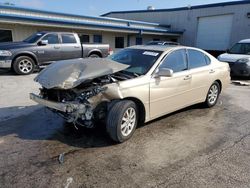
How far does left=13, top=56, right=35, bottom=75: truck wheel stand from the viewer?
1001cm

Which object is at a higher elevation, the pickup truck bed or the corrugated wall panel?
the corrugated wall panel

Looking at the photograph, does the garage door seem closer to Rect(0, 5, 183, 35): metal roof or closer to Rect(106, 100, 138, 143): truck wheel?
Rect(0, 5, 183, 35): metal roof

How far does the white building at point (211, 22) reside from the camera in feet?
68.7

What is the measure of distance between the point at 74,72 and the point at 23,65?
23.9 feet

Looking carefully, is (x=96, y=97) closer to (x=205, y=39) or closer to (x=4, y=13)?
(x=4, y=13)

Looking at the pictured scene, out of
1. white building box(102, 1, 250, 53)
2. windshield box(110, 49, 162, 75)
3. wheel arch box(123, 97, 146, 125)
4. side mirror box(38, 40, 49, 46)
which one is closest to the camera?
wheel arch box(123, 97, 146, 125)

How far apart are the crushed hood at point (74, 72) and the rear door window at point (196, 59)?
1.83 meters

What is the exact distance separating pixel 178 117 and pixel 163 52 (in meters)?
1.60

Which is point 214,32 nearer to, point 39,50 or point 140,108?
point 39,50

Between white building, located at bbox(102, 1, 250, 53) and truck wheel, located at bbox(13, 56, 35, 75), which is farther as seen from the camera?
white building, located at bbox(102, 1, 250, 53)

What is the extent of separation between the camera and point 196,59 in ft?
18.3

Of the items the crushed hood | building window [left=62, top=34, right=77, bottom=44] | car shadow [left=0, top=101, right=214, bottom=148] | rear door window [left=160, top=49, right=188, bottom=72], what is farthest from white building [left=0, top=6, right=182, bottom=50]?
rear door window [left=160, top=49, right=188, bottom=72]

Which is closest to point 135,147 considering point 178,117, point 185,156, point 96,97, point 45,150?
point 185,156

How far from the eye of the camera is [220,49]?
22516mm
